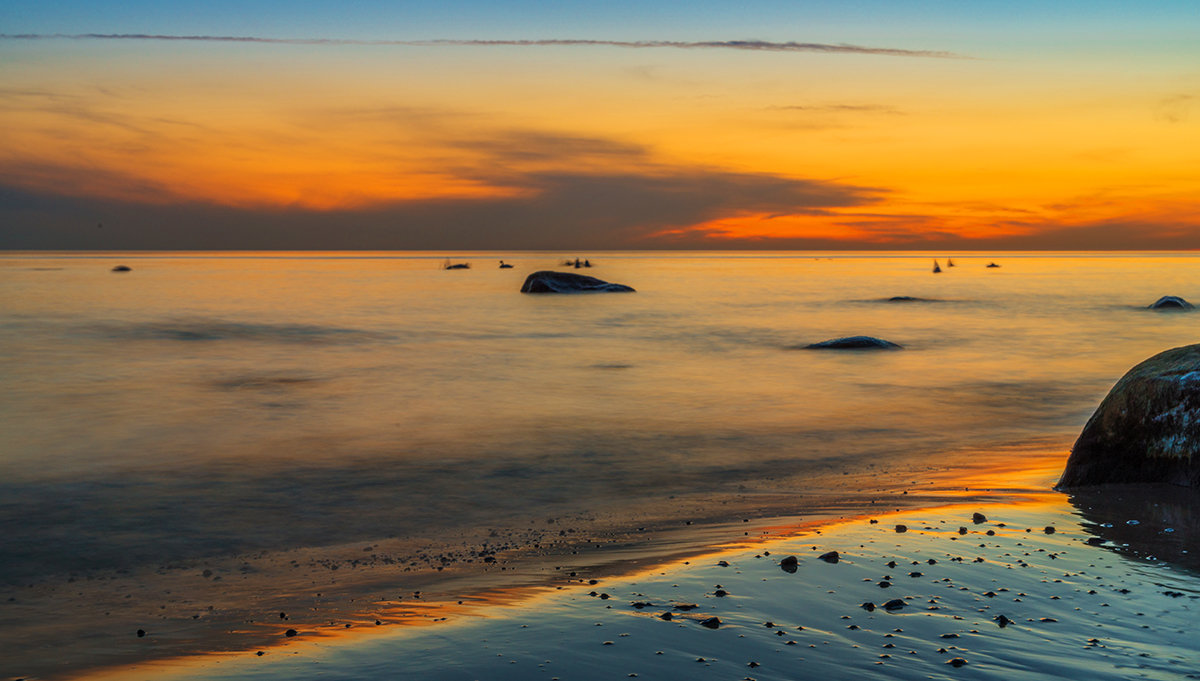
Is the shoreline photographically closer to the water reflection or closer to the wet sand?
the wet sand

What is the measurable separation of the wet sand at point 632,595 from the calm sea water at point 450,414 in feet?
Answer: 3.68

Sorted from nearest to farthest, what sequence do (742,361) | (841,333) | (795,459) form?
(795,459), (742,361), (841,333)

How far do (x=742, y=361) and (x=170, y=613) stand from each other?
65.8 ft

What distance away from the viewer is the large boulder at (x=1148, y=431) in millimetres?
7996

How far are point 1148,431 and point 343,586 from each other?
742cm

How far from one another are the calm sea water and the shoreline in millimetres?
718

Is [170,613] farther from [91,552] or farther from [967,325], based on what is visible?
[967,325]

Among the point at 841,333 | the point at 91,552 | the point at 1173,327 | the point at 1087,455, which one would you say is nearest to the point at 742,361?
the point at 841,333

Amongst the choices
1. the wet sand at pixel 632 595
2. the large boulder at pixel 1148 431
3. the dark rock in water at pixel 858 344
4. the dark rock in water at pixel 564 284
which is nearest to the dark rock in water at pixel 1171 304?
the dark rock in water at pixel 858 344

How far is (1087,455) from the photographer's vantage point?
8703 millimetres

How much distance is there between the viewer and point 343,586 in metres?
6.43

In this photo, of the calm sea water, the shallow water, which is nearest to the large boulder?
the shallow water

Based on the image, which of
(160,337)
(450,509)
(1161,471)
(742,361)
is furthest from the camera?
(160,337)

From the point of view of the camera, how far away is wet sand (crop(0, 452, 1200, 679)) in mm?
4695
